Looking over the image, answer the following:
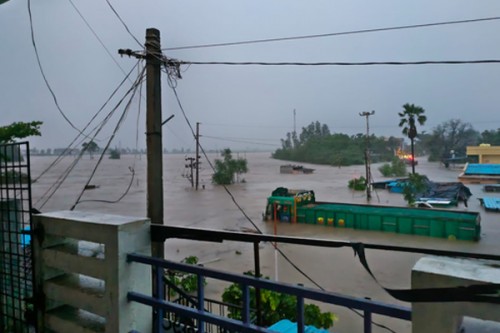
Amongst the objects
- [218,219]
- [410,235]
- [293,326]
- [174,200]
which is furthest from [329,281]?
[174,200]

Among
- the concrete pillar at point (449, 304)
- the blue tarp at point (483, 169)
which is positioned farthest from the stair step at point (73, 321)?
the blue tarp at point (483, 169)

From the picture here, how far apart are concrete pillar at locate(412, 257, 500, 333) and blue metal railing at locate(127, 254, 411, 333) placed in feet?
0.13

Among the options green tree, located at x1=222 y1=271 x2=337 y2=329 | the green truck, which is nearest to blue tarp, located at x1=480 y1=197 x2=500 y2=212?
the green truck

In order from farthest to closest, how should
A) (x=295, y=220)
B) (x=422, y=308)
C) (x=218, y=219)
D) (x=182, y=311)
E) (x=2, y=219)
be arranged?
(x=218, y=219)
(x=295, y=220)
(x=2, y=219)
(x=182, y=311)
(x=422, y=308)

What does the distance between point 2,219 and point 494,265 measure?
1960mm

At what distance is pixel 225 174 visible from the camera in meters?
27.1

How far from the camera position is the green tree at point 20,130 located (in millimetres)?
6821

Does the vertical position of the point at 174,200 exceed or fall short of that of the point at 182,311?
it falls short

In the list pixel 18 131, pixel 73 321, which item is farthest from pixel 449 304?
pixel 18 131

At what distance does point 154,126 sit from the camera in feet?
12.3

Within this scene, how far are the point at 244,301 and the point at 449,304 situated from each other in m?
0.53

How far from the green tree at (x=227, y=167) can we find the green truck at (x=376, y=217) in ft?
38.9

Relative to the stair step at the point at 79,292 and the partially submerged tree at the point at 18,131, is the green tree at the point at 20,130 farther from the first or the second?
the stair step at the point at 79,292

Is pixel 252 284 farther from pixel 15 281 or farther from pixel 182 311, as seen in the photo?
pixel 15 281
